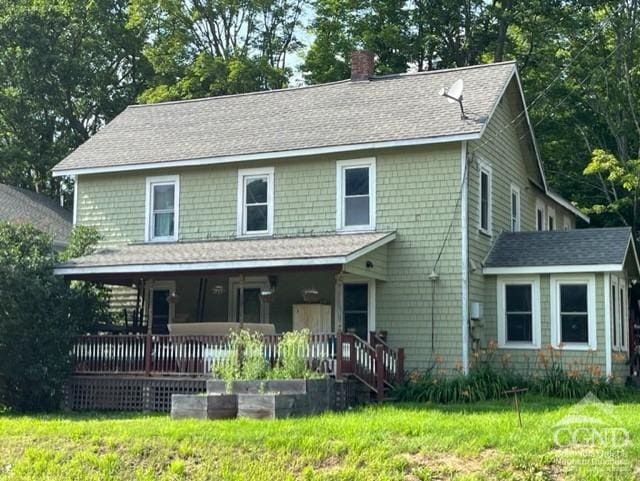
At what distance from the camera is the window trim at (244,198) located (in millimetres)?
19859

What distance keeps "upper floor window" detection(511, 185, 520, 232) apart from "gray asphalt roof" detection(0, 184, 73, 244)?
12749 mm

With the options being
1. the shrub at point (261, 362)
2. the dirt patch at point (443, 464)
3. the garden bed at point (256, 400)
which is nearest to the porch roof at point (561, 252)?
the shrub at point (261, 362)

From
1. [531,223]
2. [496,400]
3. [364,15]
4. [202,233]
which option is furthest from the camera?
[364,15]

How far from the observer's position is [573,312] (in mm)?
18156

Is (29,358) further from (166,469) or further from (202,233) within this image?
(166,469)

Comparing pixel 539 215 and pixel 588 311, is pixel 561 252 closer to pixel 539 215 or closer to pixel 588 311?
pixel 588 311

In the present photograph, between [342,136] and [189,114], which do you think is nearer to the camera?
[342,136]

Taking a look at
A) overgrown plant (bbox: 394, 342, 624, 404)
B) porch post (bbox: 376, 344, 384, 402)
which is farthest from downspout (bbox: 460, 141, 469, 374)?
porch post (bbox: 376, 344, 384, 402)

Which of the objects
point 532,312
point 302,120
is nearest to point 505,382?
point 532,312

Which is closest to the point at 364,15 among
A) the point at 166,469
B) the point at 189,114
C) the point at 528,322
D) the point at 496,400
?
the point at 189,114

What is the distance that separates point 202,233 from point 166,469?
9.65 meters

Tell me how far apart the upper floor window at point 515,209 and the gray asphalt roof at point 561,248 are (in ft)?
5.69

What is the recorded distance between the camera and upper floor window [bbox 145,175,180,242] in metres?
21.0

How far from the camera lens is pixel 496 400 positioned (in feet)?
53.4
